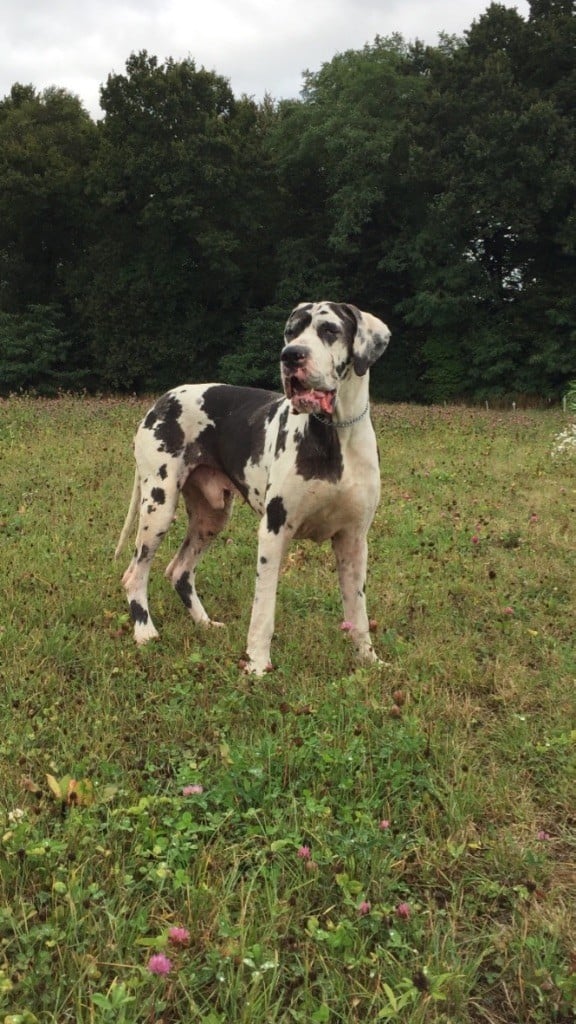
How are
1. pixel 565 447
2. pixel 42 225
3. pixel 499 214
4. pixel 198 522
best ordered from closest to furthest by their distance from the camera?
pixel 198 522 < pixel 565 447 < pixel 499 214 < pixel 42 225

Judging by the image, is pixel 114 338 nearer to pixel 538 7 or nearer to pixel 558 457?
pixel 538 7

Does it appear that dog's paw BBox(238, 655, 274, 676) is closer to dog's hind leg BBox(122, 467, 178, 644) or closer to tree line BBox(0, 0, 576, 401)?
dog's hind leg BBox(122, 467, 178, 644)

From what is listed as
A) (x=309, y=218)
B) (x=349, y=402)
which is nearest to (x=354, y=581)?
(x=349, y=402)

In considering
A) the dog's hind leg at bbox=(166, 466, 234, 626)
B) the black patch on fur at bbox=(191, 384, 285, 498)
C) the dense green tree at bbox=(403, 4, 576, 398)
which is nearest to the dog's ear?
the black patch on fur at bbox=(191, 384, 285, 498)

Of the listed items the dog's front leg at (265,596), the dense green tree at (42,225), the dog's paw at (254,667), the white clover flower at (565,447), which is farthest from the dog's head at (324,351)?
the dense green tree at (42,225)

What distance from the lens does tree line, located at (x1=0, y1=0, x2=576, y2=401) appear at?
27172mm

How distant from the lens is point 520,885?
2.33 meters

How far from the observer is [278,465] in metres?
4.07

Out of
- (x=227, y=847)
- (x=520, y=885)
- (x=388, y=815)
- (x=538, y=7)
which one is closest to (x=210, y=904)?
(x=227, y=847)

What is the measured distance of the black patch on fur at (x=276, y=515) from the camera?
13.0 ft

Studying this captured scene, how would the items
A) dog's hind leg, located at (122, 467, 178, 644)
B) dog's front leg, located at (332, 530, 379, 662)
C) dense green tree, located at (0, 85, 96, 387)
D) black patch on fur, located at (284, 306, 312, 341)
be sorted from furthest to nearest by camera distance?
dense green tree, located at (0, 85, 96, 387) → dog's hind leg, located at (122, 467, 178, 644) → dog's front leg, located at (332, 530, 379, 662) → black patch on fur, located at (284, 306, 312, 341)

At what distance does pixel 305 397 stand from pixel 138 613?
1.97 metres

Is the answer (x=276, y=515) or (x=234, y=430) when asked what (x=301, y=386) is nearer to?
(x=276, y=515)

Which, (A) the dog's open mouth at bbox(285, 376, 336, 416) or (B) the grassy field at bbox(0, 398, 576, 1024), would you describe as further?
(A) the dog's open mouth at bbox(285, 376, 336, 416)
